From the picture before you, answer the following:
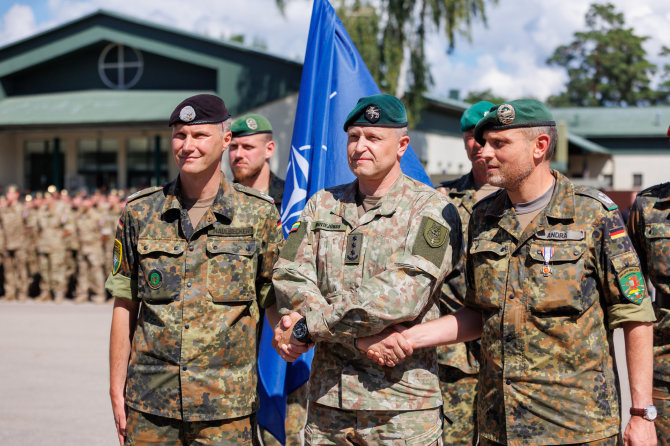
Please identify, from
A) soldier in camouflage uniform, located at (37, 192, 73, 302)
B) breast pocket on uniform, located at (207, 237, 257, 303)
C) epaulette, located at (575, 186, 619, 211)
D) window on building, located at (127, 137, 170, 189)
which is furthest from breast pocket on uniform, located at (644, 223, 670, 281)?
window on building, located at (127, 137, 170, 189)

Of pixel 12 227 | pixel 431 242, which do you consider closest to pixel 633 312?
pixel 431 242

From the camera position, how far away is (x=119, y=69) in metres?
20.4

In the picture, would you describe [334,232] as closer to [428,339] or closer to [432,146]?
[428,339]

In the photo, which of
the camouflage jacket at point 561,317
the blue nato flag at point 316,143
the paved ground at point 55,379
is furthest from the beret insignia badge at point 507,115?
the paved ground at point 55,379

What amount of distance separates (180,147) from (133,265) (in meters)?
0.56

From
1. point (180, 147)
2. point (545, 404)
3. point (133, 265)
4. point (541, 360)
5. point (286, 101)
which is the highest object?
point (286, 101)

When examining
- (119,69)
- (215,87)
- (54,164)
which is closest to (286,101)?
(215,87)

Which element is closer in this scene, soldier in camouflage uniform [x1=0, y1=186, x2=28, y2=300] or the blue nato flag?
the blue nato flag

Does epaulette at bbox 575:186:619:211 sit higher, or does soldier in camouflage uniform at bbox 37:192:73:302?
epaulette at bbox 575:186:619:211

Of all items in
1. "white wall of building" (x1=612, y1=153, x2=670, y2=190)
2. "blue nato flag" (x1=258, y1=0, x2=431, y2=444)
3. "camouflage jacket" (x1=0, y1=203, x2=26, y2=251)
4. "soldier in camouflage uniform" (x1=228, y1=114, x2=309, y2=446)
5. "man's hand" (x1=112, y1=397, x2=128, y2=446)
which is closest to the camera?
"man's hand" (x1=112, y1=397, x2=128, y2=446)

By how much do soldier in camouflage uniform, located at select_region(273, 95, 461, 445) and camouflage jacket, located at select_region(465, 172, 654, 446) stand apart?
27 cm

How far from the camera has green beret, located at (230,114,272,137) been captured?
4.75 m

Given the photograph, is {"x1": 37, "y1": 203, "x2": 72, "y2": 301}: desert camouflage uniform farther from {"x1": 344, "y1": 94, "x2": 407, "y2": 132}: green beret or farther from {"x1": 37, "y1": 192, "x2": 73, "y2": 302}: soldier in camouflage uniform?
{"x1": 344, "y1": 94, "x2": 407, "y2": 132}: green beret

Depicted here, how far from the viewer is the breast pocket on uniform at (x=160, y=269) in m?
2.87
